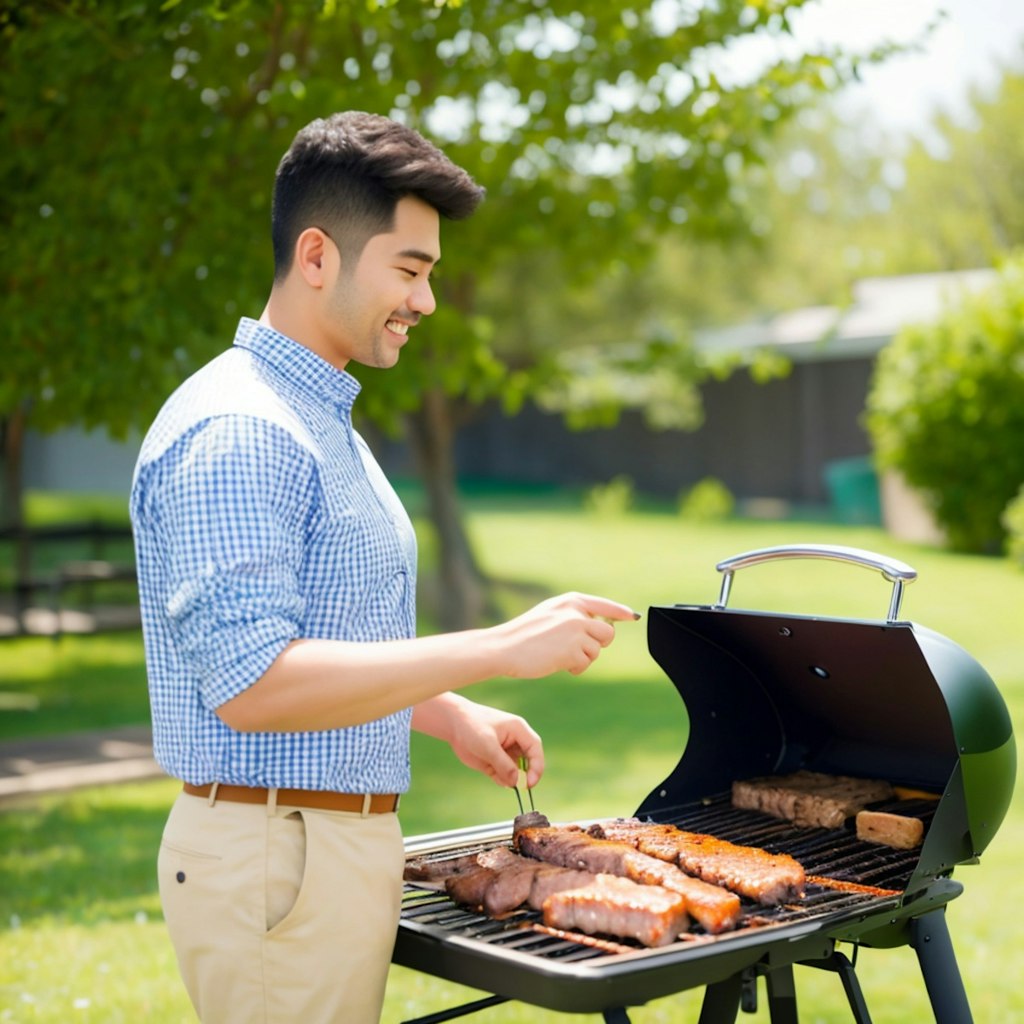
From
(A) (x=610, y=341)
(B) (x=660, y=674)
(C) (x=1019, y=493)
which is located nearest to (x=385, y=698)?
(B) (x=660, y=674)

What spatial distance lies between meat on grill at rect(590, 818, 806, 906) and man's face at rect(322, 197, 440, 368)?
3.68 feet

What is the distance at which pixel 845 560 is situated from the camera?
3.21 m

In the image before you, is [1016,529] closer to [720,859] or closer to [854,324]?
[854,324]

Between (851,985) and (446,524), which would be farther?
(446,524)

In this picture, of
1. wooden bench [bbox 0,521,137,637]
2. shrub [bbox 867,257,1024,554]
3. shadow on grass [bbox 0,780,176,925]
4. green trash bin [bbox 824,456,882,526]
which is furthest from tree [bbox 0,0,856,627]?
green trash bin [bbox 824,456,882,526]

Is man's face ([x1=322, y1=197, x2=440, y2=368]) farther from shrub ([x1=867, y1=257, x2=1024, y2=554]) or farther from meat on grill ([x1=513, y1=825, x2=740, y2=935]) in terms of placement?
shrub ([x1=867, y1=257, x2=1024, y2=554])

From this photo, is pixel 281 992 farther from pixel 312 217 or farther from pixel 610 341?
pixel 610 341

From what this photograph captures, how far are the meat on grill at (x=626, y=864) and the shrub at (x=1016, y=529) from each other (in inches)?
611

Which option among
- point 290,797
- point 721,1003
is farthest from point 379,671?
point 721,1003

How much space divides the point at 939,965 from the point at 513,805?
17.9 ft

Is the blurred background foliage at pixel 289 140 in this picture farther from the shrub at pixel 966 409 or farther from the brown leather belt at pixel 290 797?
the shrub at pixel 966 409

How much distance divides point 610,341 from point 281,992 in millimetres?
38593

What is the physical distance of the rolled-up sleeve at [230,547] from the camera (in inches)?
Answer: 85.7

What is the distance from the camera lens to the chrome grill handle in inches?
114
